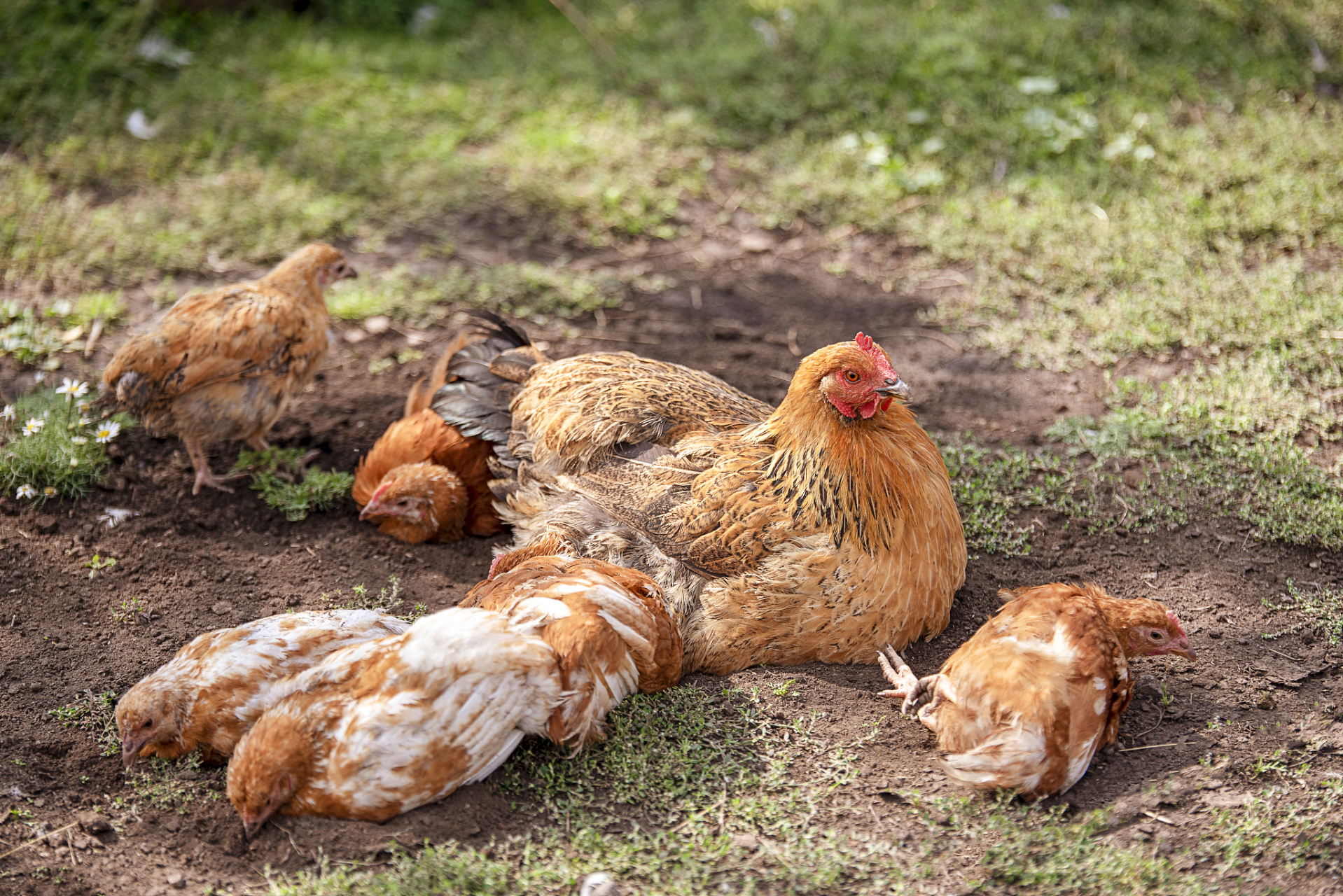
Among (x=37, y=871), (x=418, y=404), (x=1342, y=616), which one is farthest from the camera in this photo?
(x=418, y=404)

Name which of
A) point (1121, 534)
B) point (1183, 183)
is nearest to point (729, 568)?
point (1121, 534)

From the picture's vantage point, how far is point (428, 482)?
466cm

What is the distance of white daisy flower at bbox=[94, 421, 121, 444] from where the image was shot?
193 inches

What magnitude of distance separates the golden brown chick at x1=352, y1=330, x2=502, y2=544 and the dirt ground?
0.41ft

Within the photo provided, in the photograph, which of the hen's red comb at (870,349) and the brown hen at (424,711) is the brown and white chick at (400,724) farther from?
the hen's red comb at (870,349)

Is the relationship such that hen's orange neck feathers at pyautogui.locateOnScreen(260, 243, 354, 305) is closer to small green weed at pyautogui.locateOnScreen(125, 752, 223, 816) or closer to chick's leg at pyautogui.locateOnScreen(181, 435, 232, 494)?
chick's leg at pyautogui.locateOnScreen(181, 435, 232, 494)

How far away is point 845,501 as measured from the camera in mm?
3750

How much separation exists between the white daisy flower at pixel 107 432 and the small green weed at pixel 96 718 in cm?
159

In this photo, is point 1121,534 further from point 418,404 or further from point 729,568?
point 418,404

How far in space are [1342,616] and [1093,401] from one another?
175 centimetres

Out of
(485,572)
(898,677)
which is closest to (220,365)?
(485,572)

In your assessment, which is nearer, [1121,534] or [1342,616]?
[1342,616]

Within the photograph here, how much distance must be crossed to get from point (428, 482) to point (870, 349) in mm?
2161

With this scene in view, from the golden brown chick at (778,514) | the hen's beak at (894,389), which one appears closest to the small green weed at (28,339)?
the golden brown chick at (778,514)
